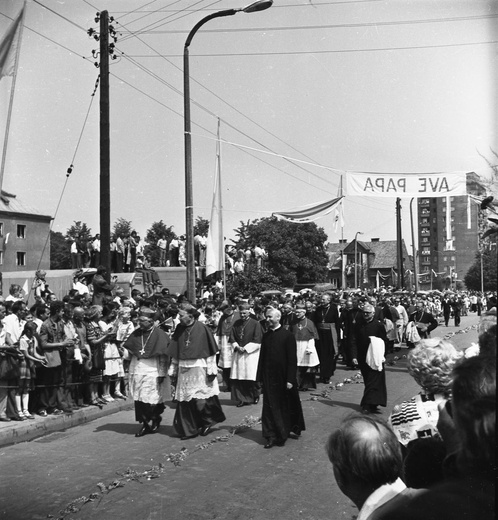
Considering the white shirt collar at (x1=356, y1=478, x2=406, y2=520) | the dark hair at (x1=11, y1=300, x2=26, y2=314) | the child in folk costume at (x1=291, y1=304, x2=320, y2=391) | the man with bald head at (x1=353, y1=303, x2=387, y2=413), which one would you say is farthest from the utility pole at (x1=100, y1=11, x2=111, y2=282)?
the white shirt collar at (x1=356, y1=478, x2=406, y2=520)

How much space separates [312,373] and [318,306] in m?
3.07

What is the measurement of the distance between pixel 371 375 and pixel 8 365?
5271 millimetres

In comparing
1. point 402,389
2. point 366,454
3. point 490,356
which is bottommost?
point 402,389

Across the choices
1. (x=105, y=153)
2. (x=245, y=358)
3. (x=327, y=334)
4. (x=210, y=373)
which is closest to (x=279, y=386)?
(x=210, y=373)

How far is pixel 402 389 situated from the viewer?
12375 millimetres

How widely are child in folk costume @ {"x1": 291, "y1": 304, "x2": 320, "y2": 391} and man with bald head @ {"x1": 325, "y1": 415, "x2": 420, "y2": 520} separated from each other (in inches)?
393

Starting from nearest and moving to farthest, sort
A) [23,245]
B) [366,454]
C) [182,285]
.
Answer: [366,454], [182,285], [23,245]

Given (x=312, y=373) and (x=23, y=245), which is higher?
(x=23, y=245)

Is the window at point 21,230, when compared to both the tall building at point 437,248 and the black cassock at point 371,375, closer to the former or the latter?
the black cassock at point 371,375

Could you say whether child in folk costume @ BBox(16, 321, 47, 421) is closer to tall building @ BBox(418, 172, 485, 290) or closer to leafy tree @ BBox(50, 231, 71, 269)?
leafy tree @ BBox(50, 231, 71, 269)

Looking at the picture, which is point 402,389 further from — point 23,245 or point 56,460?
point 23,245

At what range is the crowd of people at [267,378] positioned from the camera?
1.79 meters

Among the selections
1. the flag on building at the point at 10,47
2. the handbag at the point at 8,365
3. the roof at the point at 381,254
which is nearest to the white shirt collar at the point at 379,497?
the flag on building at the point at 10,47

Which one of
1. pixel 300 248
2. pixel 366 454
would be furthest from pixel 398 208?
pixel 366 454
